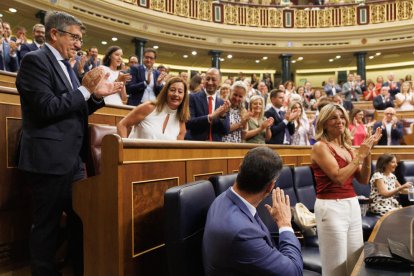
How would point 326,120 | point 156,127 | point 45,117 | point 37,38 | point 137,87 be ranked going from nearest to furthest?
point 45,117 < point 326,120 < point 156,127 < point 137,87 < point 37,38

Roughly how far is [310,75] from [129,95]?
11.2 m

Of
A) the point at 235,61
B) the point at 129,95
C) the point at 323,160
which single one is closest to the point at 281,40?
the point at 235,61

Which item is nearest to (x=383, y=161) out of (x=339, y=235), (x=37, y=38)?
(x=339, y=235)

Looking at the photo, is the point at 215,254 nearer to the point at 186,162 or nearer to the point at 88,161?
the point at 186,162

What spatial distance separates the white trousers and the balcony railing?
8899 millimetres

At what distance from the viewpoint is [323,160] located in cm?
168

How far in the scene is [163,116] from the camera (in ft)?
6.48

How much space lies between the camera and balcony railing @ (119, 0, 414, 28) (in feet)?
33.3

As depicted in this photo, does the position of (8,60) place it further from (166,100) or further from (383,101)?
(383,101)

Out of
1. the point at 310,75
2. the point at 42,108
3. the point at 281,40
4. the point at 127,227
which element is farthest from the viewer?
A: the point at 310,75

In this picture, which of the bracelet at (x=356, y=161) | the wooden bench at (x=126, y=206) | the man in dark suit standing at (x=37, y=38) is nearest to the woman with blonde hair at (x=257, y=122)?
the bracelet at (x=356, y=161)

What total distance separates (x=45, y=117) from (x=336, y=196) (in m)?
1.27

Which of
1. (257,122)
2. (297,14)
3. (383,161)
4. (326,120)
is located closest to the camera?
(326,120)

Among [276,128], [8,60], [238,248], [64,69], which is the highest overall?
[8,60]
